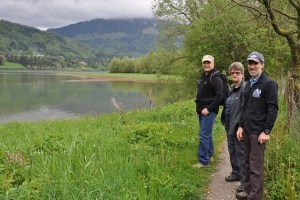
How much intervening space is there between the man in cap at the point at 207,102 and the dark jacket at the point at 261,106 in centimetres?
173

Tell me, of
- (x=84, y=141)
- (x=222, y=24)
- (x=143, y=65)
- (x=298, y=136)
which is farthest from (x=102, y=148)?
(x=143, y=65)

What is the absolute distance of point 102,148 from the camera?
6773 mm

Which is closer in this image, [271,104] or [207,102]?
[271,104]

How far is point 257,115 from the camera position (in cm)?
508

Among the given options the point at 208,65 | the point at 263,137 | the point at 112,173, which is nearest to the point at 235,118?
the point at 263,137

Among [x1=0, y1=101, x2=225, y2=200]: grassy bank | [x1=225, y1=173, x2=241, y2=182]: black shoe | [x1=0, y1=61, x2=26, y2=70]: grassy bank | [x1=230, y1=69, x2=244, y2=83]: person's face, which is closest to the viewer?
[x1=0, y1=101, x2=225, y2=200]: grassy bank

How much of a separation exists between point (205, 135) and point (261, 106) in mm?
2453

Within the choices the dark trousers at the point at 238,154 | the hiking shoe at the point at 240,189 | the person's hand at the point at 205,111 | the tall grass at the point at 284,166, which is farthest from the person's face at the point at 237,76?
the hiking shoe at the point at 240,189

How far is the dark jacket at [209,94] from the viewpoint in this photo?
702cm

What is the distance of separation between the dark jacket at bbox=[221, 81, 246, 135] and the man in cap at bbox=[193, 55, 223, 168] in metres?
0.41

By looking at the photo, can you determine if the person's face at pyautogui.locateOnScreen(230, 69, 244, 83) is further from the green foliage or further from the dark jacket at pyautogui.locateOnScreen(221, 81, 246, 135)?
the green foliage

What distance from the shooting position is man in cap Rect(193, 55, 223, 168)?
7.02m

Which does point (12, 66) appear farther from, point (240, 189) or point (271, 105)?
point (271, 105)

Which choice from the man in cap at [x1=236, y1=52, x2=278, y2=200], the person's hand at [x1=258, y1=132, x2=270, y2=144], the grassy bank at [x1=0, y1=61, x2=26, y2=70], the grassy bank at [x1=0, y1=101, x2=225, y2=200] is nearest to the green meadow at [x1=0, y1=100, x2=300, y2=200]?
the grassy bank at [x1=0, y1=101, x2=225, y2=200]
